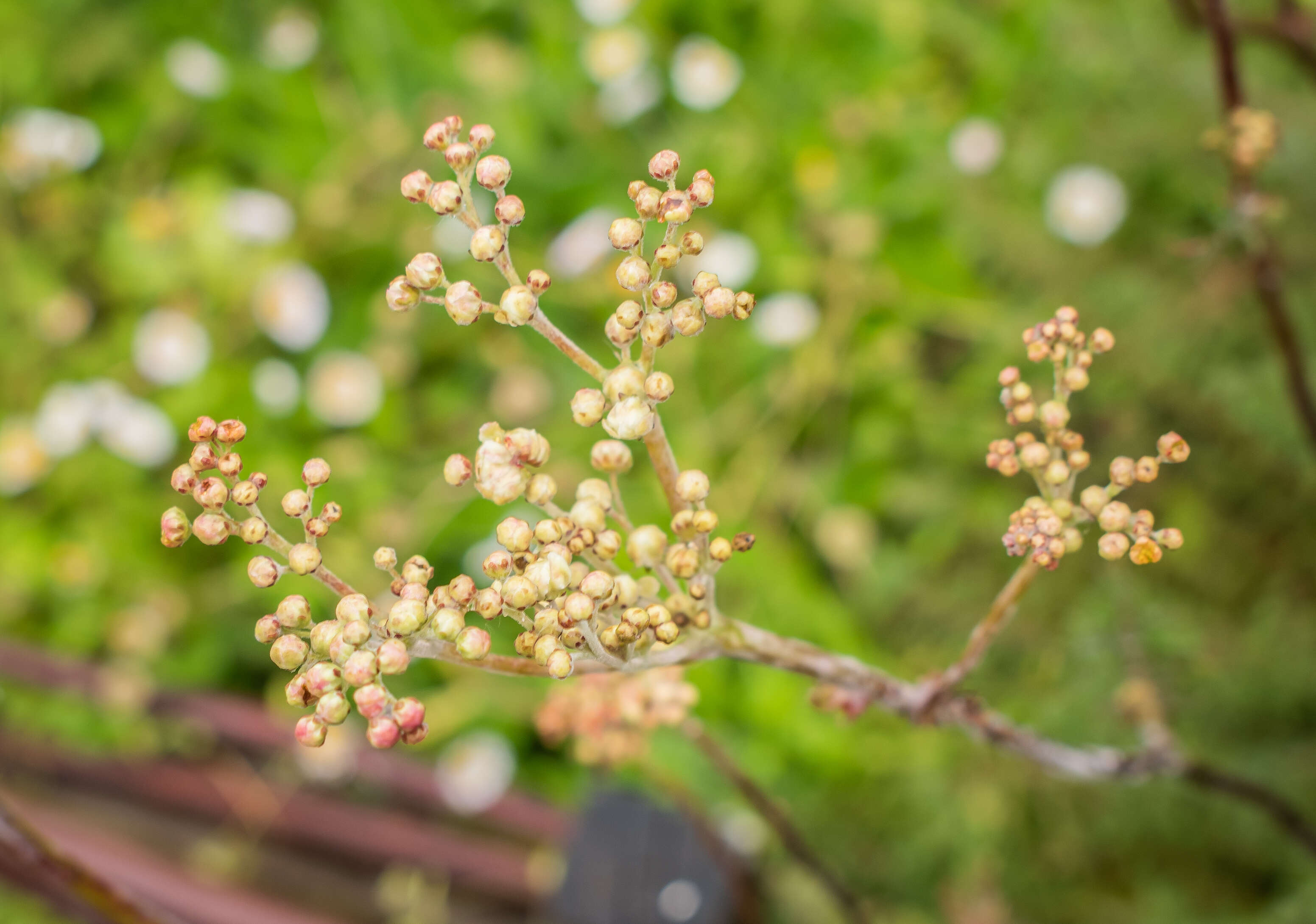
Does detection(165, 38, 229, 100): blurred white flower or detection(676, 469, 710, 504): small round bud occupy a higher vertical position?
detection(165, 38, 229, 100): blurred white flower

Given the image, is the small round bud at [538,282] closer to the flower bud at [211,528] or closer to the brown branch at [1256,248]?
the flower bud at [211,528]

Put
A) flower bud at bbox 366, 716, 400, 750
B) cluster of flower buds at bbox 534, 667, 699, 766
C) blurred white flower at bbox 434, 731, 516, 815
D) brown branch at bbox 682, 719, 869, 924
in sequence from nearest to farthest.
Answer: flower bud at bbox 366, 716, 400, 750 → cluster of flower buds at bbox 534, 667, 699, 766 → brown branch at bbox 682, 719, 869, 924 → blurred white flower at bbox 434, 731, 516, 815

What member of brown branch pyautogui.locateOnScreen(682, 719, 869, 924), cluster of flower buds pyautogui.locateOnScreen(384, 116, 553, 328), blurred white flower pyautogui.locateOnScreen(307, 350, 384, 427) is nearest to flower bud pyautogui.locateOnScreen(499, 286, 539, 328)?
cluster of flower buds pyautogui.locateOnScreen(384, 116, 553, 328)

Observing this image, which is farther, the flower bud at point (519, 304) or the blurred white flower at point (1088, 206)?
the blurred white flower at point (1088, 206)

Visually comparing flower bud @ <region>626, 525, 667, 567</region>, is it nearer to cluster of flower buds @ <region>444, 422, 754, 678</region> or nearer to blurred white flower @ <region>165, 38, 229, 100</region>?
cluster of flower buds @ <region>444, 422, 754, 678</region>

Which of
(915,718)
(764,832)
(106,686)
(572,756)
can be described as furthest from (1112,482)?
(106,686)

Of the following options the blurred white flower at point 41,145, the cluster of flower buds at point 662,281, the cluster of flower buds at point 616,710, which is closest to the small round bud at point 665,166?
the cluster of flower buds at point 662,281

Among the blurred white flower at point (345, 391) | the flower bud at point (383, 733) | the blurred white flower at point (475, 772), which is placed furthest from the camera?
the blurred white flower at point (345, 391)
